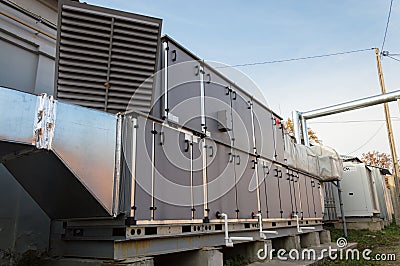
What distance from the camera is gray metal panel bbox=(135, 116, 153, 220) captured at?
9.22 feet

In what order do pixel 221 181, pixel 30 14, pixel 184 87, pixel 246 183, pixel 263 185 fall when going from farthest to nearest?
pixel 263 185, pixel 246 183, pixel 30 14, pixel 221 181, pixel 184 87

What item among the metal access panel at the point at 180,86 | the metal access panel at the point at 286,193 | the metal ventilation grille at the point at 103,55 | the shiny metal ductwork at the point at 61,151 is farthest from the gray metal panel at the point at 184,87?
the metal access panel at the point at 286,193

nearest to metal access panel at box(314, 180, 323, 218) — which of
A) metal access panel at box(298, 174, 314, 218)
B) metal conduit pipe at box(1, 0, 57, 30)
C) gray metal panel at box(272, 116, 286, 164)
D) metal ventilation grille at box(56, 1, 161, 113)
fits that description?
metal access panel at box(298, 174, 314, 218)

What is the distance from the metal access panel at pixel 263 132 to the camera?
5.73 m

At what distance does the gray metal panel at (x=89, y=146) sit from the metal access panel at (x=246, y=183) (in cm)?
228

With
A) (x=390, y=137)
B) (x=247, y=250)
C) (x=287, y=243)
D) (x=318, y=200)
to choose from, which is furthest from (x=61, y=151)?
(x=390, y=137)

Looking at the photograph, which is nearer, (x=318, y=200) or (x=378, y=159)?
(x=318, y=200)

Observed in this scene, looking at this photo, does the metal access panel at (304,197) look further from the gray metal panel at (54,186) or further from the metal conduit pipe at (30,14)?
the metal conduit pipe at (30,14)

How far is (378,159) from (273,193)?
26777 millimetres

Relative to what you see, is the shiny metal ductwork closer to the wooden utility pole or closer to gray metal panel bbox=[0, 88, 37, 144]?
gray metal panel bbox=[0, 88, 37, 144]

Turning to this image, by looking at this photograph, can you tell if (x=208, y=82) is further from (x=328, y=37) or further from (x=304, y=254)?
(x=328, y=37)

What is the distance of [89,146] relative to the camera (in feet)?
→ 8.28

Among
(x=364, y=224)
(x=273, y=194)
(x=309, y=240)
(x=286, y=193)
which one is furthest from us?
(x=364, y=224)

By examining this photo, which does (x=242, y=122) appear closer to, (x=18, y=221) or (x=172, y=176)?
(x=172, y=176)
